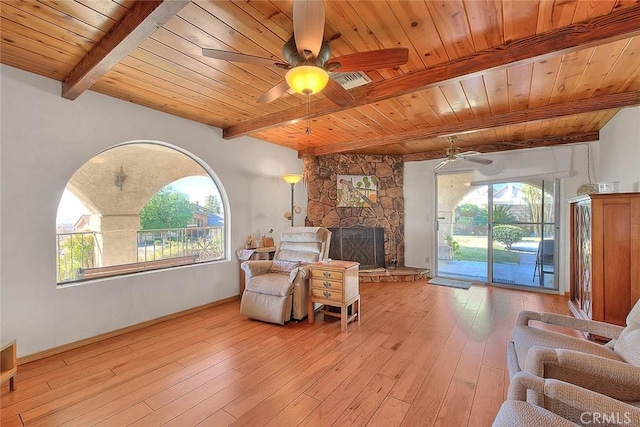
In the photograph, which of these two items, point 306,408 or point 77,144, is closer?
point 306,408

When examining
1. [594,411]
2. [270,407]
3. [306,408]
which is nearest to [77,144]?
[270,407]

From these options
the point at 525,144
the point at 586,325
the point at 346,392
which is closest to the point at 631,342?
the point at 586,325

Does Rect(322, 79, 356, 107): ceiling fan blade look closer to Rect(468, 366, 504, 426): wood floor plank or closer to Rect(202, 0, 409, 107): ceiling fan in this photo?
Rect(202, 0, 409, 107): ceiling fan

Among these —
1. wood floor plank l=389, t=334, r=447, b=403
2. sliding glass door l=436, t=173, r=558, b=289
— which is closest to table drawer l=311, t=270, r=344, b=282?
wood floor plank l=389, t=334, r=447, b=403

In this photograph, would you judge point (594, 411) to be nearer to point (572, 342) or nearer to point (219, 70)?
point (572, 342)

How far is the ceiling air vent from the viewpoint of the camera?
240cm

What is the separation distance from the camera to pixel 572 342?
168 centimetres

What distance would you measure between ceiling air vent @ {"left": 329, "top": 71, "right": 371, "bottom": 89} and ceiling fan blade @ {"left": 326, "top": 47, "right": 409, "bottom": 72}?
621 mm

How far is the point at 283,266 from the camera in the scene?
3482mm

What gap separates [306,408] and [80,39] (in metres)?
2.94

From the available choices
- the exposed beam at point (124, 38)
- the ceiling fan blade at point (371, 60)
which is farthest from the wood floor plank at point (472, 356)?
the exposed beam at point (124, 38)

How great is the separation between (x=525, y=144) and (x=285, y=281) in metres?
4.59

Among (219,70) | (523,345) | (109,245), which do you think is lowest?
(523,345)

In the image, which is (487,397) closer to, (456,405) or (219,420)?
(456,405)
